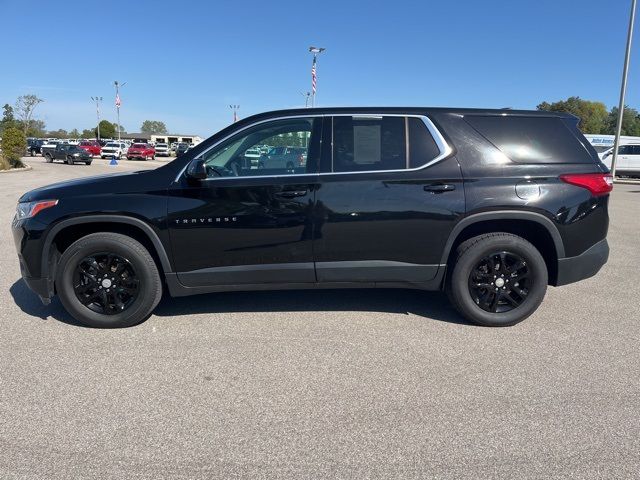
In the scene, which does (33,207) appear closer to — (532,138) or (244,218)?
(244,218)

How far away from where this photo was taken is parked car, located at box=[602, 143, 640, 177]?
998 inches

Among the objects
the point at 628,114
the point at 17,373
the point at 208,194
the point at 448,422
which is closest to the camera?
the point at 448,422

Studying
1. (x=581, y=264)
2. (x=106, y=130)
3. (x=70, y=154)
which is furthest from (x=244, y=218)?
(x=106, y=130)

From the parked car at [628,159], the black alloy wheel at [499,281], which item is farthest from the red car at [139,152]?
the black alloy wheel at [499,281]

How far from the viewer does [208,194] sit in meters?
3.87

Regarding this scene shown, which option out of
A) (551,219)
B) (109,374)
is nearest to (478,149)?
(551,219)

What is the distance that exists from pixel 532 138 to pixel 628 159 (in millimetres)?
26347

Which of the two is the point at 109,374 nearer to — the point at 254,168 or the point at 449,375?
the point at 254,168

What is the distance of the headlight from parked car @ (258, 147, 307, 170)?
1.78 metres

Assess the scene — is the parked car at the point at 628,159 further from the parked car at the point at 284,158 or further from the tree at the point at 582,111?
the tree at the point at 582,111

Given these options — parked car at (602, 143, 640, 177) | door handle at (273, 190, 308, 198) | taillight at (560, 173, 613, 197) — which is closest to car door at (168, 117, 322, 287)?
door handle at (273, 190, 308, 198)

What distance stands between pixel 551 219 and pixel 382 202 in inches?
58.2

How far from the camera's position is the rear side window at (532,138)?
4.06 m

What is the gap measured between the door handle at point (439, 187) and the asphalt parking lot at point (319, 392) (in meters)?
1.22
